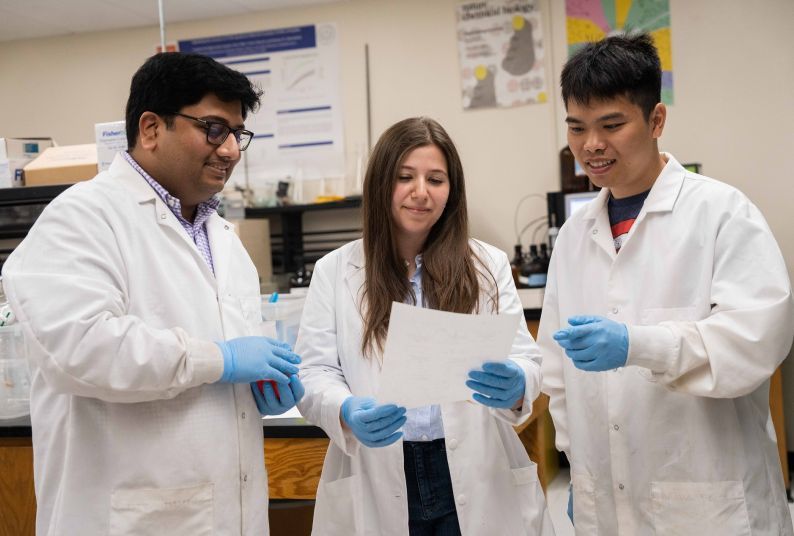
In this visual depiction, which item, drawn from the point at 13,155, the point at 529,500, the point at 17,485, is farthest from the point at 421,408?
the point at 13,155

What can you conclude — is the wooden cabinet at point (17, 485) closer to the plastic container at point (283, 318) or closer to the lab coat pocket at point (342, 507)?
the plastic container at point (283, 318)

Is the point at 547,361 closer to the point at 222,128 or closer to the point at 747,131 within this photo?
the point at 222,128

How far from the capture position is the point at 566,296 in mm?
1629

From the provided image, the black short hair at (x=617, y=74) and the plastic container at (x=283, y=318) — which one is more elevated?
the black short hair at (x=617, y=74)

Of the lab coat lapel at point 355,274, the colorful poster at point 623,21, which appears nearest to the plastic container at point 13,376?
the lab coat lapel at point 355,274

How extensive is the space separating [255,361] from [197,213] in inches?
14.5

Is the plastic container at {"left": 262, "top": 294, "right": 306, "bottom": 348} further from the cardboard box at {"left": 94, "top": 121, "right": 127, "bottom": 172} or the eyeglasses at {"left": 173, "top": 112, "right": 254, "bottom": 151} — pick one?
the eyeglasses at {"left": 173, "top": 112, "right": 254, "bottom": 151}

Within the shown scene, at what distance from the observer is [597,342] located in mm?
1323

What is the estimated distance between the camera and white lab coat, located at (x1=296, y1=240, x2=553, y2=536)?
4.82 ft

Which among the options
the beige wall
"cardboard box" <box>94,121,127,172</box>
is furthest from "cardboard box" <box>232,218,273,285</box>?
"cardboard box" <box>94,121,127,172</box>

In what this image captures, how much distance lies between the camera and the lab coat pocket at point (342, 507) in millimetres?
1496

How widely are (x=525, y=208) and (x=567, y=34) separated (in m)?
1.01

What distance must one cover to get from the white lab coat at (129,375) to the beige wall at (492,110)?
10.8ft

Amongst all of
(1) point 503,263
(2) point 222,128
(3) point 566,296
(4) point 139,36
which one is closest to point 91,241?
(2) point 222,128
